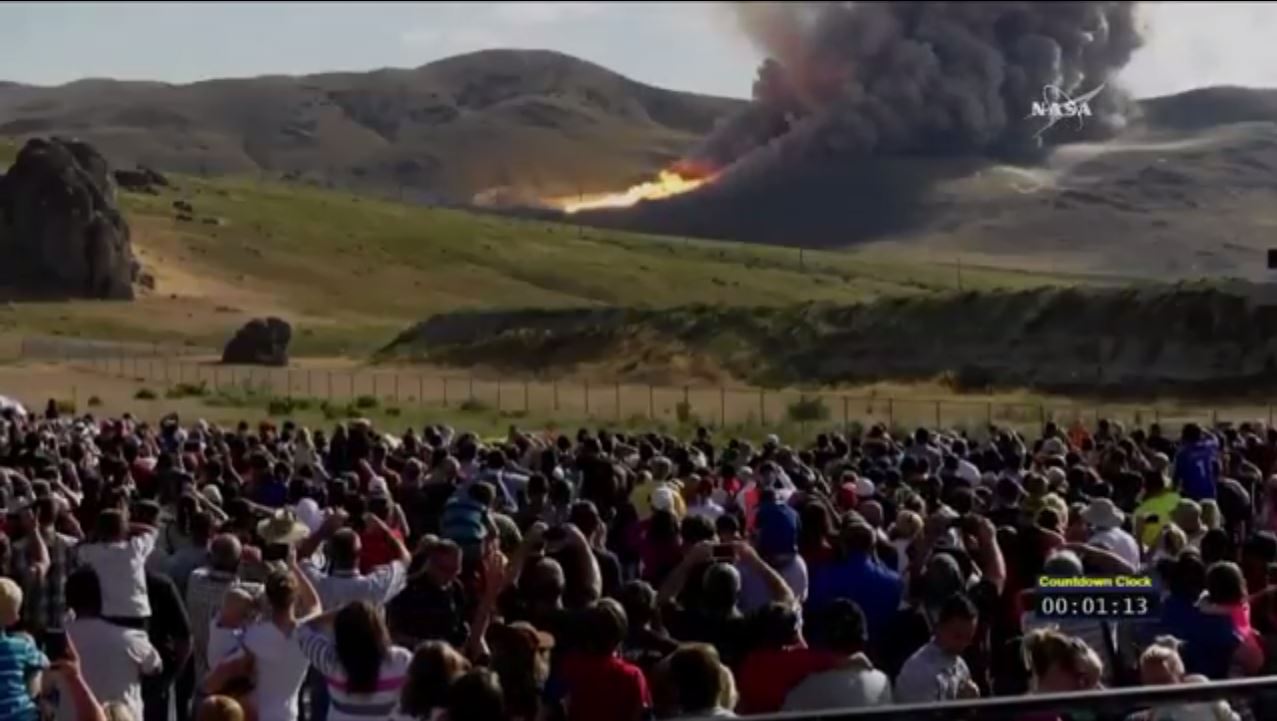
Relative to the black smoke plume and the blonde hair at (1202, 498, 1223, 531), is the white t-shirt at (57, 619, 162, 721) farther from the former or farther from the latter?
the black smoke plume

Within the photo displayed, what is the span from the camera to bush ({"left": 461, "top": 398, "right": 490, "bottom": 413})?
48.6m

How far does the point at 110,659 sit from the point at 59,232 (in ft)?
307

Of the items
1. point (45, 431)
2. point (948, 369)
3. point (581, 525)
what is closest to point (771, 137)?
point (948, 369)

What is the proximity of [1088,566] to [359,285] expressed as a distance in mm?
110679

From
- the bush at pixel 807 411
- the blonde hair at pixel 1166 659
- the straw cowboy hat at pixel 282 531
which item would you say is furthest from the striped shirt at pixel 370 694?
the bush at pixel 807 411

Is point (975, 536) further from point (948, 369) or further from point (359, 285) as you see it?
point (359, 285)

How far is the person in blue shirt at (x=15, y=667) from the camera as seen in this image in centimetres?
797

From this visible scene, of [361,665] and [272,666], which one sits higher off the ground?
[361,665]

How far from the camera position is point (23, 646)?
26.5 feet

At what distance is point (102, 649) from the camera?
881cm

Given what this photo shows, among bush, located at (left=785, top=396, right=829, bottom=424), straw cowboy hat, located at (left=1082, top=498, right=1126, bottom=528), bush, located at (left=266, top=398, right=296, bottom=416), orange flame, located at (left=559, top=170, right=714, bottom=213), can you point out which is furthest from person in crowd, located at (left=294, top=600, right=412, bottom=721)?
orange flame, located at (left=559, top=170, right=714, bottom=213)

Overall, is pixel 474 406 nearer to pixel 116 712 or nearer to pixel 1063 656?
pixel 116 712

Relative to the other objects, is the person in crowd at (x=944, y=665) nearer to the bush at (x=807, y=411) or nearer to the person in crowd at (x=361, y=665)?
the person in crowd at (x=361, y=665)

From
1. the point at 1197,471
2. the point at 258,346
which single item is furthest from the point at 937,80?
the point at 1197,471
